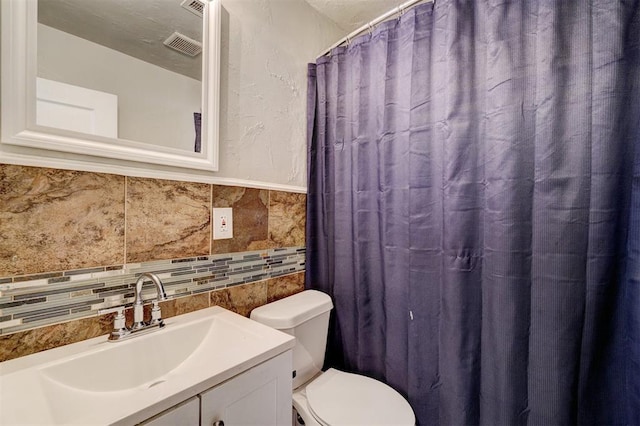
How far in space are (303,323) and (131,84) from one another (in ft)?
3.57

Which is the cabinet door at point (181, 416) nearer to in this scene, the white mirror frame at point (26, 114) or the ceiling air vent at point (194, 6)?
the white mirror frame at point (26, 114)

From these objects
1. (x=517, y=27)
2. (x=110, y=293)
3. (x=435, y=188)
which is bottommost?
(x=110, y=293)

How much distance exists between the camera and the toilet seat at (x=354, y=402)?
987 millimetres

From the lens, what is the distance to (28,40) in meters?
0.74

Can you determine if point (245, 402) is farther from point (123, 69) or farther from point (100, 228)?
point (123, 69)

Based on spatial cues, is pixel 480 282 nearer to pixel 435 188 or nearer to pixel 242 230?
pixel 435 188

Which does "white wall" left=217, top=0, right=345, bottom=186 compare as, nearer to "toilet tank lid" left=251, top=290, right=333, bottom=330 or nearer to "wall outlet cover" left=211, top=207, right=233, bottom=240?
"wall outlet cover" left=211, top=207, right=233, bottom=240

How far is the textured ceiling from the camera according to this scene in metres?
1.42

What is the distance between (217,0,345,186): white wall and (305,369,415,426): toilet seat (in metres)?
0.93

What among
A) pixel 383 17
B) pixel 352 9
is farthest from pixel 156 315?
pixel 352 9

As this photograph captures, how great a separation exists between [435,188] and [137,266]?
111 cm

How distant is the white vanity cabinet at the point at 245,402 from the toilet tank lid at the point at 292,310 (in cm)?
27

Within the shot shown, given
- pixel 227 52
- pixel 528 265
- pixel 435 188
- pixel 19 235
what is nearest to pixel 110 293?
pixel 19 235

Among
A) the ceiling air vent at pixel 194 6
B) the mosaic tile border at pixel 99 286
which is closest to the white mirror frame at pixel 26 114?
the mosaic tile border at pixel 99 286
